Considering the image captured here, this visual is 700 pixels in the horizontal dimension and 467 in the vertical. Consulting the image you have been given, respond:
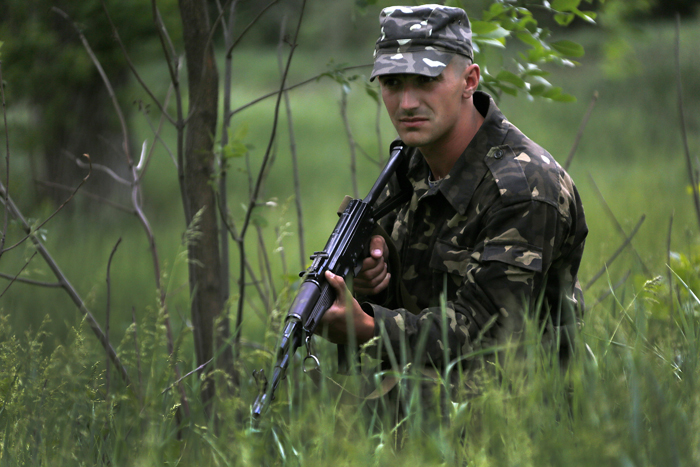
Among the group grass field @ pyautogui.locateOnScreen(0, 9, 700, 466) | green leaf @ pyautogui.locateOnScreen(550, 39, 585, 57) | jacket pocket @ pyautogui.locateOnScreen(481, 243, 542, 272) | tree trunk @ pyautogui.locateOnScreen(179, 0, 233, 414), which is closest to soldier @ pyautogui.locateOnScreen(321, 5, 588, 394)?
jacket pocket @ pyautogui.locateOnScreen(481, 243, 542, 272)

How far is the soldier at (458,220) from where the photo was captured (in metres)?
1.77

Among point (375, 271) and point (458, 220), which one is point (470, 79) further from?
point (375, 271)

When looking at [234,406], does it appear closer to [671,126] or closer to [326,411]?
[326,411]

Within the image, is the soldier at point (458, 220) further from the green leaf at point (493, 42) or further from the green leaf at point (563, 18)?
the green leaf at point (563, 18)

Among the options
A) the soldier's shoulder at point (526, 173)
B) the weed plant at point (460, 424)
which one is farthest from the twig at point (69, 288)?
the soldier's shoulder at point (526, 173)

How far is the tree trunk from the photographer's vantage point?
2.29m

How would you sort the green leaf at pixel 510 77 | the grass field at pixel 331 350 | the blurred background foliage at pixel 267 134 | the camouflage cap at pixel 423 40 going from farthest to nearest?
the blurred background foliage at pixel 267 134 → the green leaf at pixel 510 77 → the camouflage cap at pixel 423 40 → the grass field at pixel 331 350

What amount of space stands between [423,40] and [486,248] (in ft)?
2.11

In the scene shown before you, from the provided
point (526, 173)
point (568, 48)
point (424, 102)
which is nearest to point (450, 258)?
point (526, 173)

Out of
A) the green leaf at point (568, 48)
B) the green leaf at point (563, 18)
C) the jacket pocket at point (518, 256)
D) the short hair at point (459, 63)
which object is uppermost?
the green leaf at point (563, 18)

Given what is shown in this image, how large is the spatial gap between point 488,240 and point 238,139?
2.97ft

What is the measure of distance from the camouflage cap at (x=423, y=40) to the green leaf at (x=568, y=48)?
1.39 feet

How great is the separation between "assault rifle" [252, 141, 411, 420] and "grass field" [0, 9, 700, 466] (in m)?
0.06

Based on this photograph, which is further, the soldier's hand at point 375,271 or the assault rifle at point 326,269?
the soldier's hand at point 375,271
